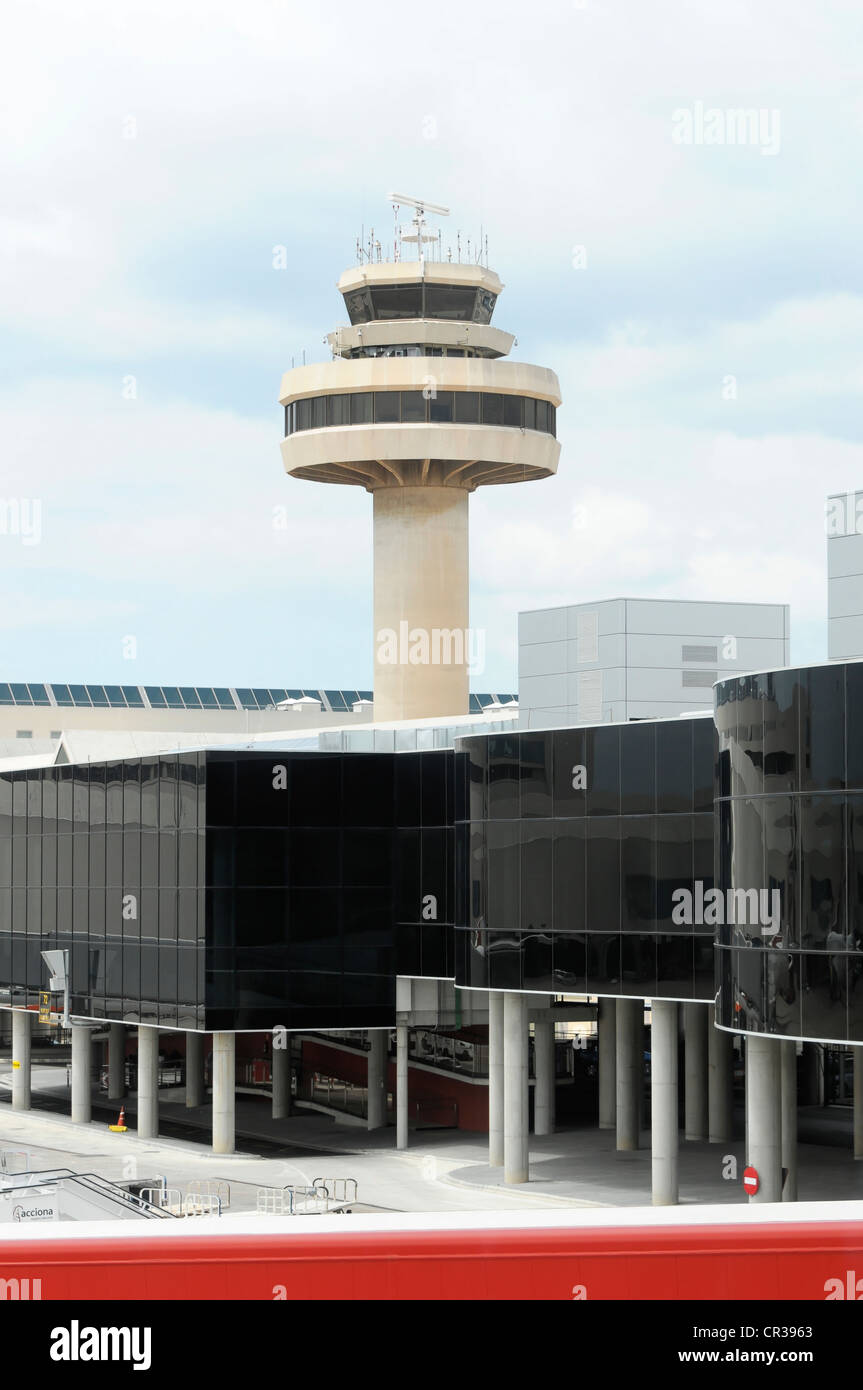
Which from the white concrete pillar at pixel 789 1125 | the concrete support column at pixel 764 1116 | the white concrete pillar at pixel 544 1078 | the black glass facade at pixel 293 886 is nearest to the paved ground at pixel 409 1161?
the white concrete pillar at pixel 544 1078

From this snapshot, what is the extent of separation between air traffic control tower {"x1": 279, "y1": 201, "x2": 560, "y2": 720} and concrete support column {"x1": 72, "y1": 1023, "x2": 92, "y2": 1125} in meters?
23.4

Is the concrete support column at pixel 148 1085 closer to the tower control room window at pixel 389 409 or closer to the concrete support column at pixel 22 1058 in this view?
the concrete support column at pixel 22 1058

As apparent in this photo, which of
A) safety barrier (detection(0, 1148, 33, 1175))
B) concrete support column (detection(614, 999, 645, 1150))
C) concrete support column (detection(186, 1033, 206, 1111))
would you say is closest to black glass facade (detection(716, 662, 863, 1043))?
concrete support column (detection(614, 999, 645, 1150))

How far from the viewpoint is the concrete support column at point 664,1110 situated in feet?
151

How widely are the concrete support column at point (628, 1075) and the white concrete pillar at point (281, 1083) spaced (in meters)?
13.4

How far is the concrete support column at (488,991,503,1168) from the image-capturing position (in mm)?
54344

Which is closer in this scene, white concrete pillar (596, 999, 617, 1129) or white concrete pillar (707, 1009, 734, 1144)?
white concrete pillar (707, 1009, 734, 1144)

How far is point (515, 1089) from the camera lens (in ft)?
171

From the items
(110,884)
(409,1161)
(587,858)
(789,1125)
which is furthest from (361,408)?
(789,1125)

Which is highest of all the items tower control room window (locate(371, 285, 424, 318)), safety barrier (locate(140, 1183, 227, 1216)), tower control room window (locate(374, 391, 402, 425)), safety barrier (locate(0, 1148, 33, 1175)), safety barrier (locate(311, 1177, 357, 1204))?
tower control room window (locate(371, 285, 424, 318))

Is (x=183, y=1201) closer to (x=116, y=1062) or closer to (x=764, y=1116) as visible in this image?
(x=764, y=1116)

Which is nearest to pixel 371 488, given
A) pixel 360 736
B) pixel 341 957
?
pixel 360 736

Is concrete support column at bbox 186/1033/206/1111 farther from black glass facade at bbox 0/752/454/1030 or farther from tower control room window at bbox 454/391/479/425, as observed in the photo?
tower control room window at bbox 454/391/479/425
